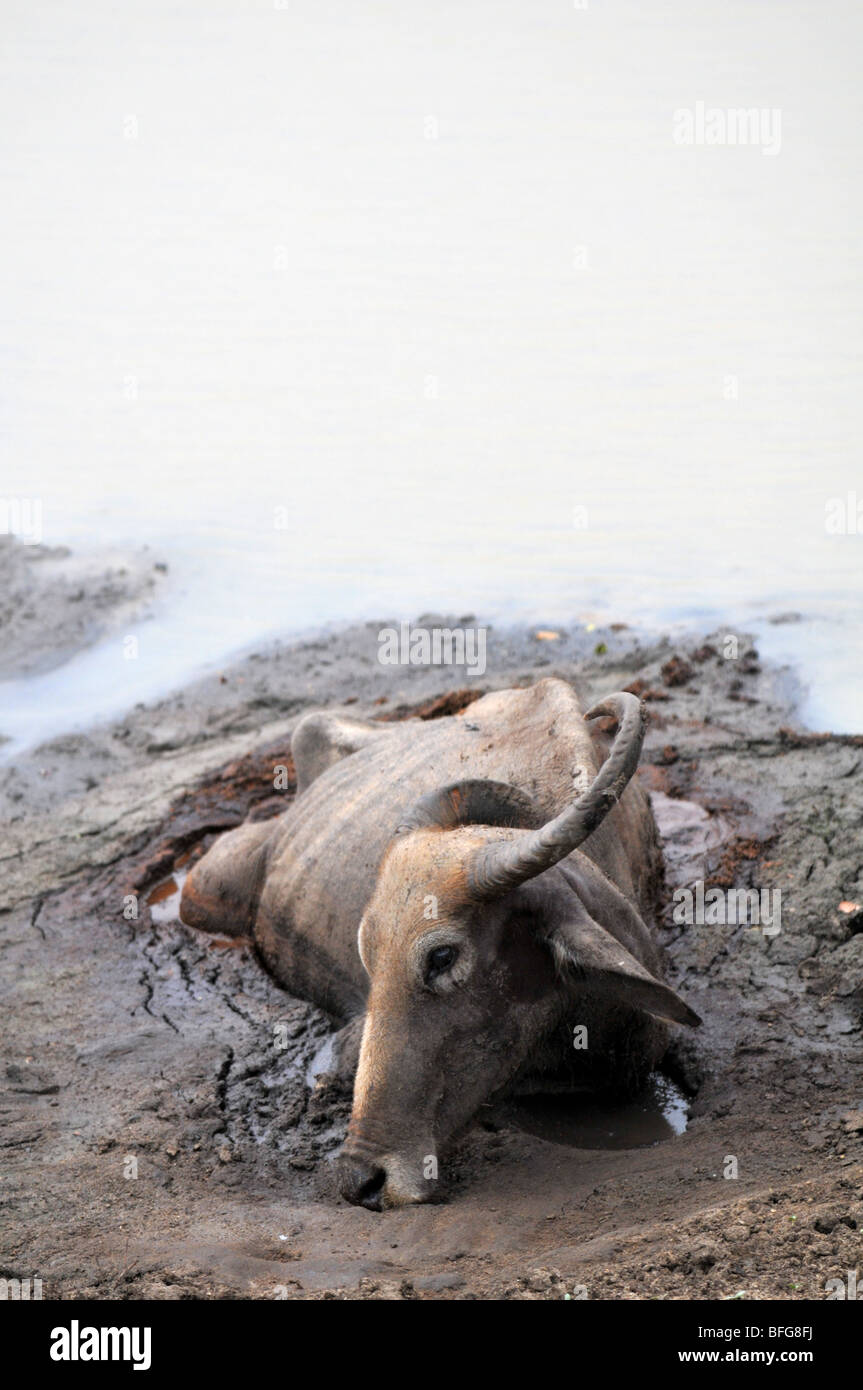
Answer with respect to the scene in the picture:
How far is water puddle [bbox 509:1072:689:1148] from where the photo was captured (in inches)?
232

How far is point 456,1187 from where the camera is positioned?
5.39 metres

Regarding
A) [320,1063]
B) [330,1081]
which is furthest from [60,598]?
[330,1081]

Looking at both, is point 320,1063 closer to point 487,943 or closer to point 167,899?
point 487,943

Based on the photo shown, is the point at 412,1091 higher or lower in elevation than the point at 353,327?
lower

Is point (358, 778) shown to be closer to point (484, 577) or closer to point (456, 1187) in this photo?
point (456, 1187)

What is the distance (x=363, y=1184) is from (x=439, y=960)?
829 mm

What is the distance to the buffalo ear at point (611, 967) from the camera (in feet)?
17.7

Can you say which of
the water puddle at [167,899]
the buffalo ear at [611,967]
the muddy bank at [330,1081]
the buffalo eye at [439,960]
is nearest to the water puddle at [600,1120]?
the muddy bank at [330,1081]

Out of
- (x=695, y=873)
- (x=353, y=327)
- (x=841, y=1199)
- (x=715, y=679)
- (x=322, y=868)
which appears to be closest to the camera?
(x=841, y=1199)

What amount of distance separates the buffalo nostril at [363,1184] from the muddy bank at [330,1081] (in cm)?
7

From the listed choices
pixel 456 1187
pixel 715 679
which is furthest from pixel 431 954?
pixel 715 679

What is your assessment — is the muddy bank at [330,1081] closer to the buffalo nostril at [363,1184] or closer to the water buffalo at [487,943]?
the buffalo nostril at [363,1184]

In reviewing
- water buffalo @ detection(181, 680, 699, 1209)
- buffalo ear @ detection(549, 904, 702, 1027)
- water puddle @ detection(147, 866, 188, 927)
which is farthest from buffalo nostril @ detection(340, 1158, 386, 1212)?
water puddle @ detection(147, 866, 188, 927)

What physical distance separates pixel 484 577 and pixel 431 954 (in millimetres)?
8249
